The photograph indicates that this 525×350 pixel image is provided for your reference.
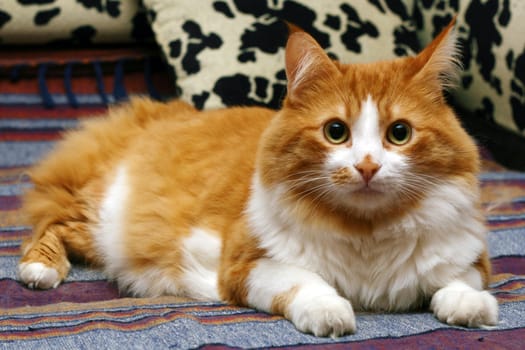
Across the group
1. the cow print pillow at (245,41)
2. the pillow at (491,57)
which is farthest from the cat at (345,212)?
the pillow at (491,57)

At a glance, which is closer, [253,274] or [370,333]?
[370,333]

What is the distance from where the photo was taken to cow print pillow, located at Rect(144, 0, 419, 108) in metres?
2.44

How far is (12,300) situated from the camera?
1.63m

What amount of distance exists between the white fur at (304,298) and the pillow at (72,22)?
1.43 metres

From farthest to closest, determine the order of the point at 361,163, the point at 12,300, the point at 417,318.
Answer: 1. the point at 12,300
2. the point at 417,318
3. the point at 361,163

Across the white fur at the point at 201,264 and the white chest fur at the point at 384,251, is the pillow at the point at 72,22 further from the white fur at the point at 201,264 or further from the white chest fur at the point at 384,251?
the white chest fur at the point at 384,251

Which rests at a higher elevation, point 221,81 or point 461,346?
point 461,346

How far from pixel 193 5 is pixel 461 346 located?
1.60 metres

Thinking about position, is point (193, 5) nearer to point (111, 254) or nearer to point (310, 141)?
point (111, 254)

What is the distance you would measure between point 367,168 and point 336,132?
120 millimetres

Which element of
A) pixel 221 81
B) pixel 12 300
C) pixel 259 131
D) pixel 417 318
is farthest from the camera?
pixel 221 81

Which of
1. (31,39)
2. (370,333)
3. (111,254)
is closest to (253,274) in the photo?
(370,333)

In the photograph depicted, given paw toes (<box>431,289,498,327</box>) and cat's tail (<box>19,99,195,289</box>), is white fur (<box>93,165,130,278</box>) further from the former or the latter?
paw toes (<box>431,289,498,327</box>)

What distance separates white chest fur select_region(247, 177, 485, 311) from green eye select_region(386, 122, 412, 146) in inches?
5.3
